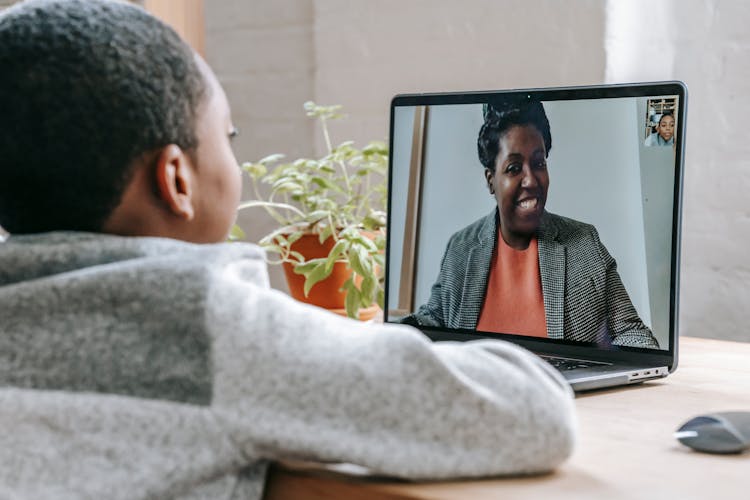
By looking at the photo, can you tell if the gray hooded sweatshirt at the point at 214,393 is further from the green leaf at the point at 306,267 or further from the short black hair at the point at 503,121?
the green leaf at the point at 306,267

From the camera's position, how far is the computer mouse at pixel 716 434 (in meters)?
0.63

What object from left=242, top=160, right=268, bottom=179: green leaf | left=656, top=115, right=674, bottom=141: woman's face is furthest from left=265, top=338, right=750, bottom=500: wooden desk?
left=242, top=160, right=268, bottom=179: green leaf

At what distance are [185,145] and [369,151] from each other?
2.21 ft

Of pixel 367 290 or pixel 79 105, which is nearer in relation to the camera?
pixel 79 105

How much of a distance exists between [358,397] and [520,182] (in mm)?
492

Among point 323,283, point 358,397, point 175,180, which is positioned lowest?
point 323,283

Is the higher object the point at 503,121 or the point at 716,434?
the point at 503,121

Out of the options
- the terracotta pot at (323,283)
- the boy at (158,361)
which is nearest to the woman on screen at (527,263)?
the terracotta pot at (323,283)

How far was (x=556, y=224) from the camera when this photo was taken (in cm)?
95

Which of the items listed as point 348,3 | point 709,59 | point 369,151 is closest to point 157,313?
point 369,151

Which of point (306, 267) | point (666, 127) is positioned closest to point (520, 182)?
point (666, 127)

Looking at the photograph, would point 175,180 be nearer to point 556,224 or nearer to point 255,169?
point 556,224

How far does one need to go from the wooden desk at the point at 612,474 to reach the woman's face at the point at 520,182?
22 cm

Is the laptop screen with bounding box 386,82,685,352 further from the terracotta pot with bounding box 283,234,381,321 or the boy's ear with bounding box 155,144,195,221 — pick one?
the boy's ear with bounding box 155,144,195,221
